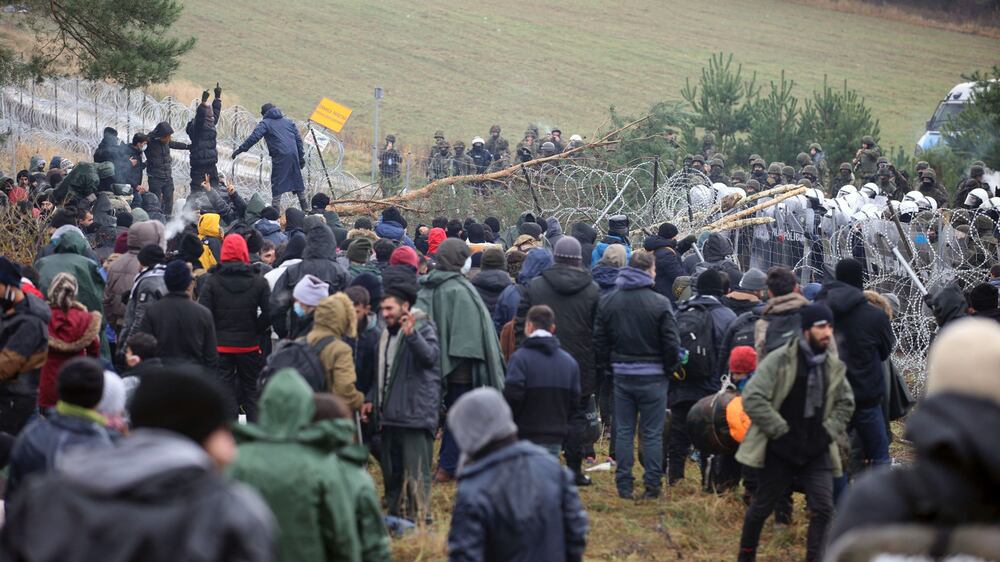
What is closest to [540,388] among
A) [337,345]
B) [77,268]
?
[337,345]

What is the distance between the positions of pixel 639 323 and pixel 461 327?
1.21 meters

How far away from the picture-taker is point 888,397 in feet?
27.9

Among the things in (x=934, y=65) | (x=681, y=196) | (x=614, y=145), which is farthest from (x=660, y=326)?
(x=934, y=65)

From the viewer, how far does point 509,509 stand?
483 centimetres

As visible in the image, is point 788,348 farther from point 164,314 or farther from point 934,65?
point 934,65

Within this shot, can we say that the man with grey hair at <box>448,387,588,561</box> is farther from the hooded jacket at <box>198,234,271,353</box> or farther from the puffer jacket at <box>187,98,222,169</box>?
the puffer jacket at <box>187,98,222,169</box>

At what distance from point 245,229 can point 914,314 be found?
20.3 feet

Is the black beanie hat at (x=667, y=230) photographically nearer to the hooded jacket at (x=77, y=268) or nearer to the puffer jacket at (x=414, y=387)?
the puffer jacket at (x=414, y=387)

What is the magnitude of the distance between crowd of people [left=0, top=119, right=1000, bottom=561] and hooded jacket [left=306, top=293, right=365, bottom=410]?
0.06ft

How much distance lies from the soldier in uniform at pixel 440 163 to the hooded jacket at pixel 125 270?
12.9 m

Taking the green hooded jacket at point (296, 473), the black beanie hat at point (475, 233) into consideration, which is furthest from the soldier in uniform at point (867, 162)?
the green hooded jacket at point (296, 473)

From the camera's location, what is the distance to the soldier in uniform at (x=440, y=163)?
78.7 feet

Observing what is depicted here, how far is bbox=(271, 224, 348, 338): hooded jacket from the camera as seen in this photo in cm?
905

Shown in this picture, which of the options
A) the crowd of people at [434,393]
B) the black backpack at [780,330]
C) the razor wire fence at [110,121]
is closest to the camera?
the crowd of people at [434,393]
